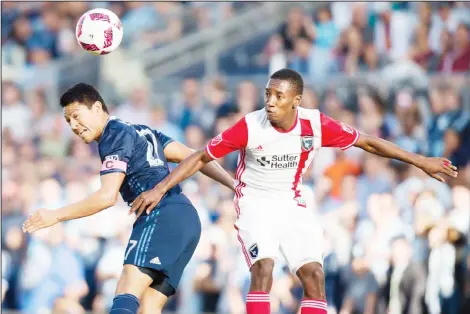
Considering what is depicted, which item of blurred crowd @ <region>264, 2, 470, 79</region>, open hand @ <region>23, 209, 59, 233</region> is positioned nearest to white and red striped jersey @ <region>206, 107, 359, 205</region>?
open hand @ <region>23, 209, 59, 233</region>

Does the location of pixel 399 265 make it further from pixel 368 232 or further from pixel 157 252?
pixel 157 252

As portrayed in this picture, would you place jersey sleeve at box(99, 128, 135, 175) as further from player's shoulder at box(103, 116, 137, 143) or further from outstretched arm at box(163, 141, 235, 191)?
outstretched arm at box(163, 141, 235, 191)

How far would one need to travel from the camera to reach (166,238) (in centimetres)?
820

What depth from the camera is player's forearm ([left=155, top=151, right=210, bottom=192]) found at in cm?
822

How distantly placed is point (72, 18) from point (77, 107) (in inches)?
456

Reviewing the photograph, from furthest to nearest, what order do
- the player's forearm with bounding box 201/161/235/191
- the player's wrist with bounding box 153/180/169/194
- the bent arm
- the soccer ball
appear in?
the soccer ball
the player's forearm with bounding box 201/161/235/191
the player's wrist with bounding box 153/180/169/194
the bent arm

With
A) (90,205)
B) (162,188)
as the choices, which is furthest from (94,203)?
(162,188)

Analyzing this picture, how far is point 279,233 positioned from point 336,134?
0.89 meters

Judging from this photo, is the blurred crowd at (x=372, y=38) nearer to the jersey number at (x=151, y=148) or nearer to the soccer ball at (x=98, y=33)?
the soccer ball at (x=98, y=33)

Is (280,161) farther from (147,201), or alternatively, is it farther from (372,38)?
(372,38)

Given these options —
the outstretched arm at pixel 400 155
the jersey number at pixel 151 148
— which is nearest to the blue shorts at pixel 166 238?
the jersey number at pixel 151 148

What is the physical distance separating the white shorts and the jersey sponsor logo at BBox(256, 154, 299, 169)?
0.93 feet

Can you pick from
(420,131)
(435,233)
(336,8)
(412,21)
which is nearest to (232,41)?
(336,8)

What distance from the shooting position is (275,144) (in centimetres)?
855
